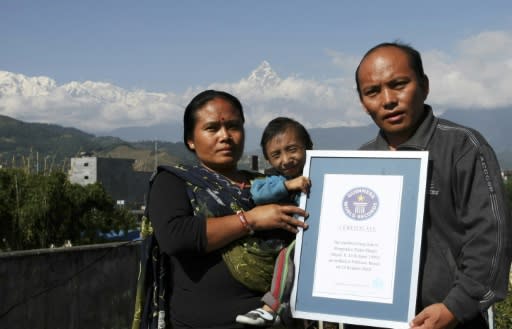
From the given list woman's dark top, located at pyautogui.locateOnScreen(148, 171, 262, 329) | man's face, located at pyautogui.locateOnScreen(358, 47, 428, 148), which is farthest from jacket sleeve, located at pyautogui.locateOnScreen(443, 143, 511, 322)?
woman's dark top, located at pyautogui.locateOnScreen(148, 171, 262, 329)

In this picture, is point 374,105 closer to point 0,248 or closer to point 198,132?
point 198,132

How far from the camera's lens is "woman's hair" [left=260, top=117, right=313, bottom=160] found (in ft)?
13.8

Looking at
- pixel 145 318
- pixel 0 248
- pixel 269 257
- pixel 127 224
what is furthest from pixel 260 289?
pixel 127 224

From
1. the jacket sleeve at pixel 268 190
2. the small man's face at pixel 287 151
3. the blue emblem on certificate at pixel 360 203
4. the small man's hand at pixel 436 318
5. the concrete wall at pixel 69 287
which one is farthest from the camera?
the concrete wall at pixel 69 287

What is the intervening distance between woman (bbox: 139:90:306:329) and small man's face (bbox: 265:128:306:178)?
3.33ft

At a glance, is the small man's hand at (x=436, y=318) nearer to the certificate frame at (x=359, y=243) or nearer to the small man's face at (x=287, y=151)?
the certificate frame at (x=359, y=243)

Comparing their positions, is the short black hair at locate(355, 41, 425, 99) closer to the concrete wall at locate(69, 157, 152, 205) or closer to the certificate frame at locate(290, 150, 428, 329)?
the certificate frame at locate(290, 150, 428, 329)

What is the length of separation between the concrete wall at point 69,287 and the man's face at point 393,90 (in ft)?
14.4

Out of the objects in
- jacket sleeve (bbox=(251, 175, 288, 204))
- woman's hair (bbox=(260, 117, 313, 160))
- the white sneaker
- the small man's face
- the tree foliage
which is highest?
woman's hair (bbox=(260, 117, 313, 160))

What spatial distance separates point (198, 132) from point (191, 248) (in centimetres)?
59

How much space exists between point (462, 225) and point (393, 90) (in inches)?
23.2

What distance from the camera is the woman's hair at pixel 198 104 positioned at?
10.0 ft

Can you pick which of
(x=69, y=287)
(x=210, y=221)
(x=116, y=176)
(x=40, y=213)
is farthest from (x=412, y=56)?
(x=116, y=176)

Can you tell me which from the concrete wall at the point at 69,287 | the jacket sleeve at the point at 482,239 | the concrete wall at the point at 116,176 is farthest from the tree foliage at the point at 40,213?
the concrete wall at the point at 116,176
